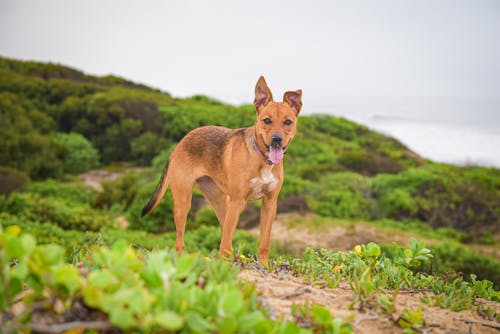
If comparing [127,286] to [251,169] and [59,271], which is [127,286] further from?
[251,169]

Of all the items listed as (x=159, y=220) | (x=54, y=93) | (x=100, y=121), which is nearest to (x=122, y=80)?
(x=54, y=93)

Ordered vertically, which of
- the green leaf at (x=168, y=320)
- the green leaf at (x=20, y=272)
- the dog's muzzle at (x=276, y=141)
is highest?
the dog's muzzle at (x=276, y=141)

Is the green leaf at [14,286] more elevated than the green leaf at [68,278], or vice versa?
the green leaf at [68,278]

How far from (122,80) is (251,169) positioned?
1319 inches

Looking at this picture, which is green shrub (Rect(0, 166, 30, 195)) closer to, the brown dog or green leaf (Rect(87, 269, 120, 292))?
the brown dog

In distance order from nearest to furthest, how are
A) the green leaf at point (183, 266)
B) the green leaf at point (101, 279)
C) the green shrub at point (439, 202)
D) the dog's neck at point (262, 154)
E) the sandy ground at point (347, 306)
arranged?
the green leaf at point (101, 279)
the green leaf at point (183, 266)
the sandy ground at point (347, 306)
the dog's neck at point (262, 154)
the green shrub at point (439, 202)

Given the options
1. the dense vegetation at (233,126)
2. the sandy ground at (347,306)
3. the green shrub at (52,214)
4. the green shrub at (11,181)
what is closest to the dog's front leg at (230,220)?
the sandy ground at (347,306)

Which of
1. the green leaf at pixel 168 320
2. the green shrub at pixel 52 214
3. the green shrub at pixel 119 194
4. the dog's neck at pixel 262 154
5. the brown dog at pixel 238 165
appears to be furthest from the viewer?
the green shrub at pixel 119 194

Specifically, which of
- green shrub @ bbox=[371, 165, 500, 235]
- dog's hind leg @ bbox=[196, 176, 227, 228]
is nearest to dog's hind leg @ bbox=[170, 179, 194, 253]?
dog's hind leg @ bbox=[196, 176, 227, 228]

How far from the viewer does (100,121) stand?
2177cm

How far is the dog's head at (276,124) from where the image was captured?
390 centimetres

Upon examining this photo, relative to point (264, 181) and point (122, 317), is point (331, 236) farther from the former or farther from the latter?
point (122, 317)

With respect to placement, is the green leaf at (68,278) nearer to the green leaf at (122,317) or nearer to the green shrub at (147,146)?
the green leaf at (122,317)

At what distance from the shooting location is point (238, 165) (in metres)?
4.20
